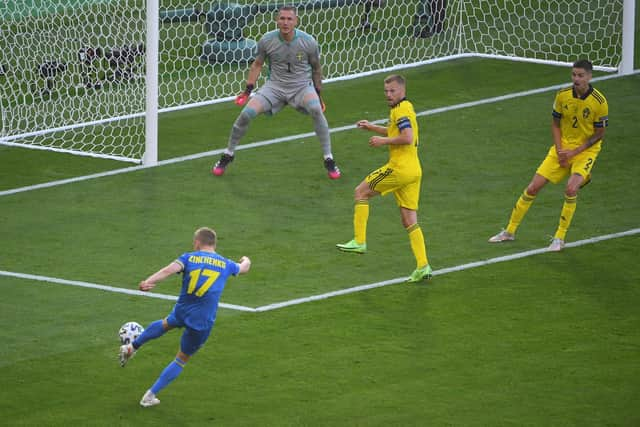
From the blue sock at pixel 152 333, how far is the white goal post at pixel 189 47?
23.0 feet

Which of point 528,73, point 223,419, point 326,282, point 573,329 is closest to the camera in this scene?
point 223,419

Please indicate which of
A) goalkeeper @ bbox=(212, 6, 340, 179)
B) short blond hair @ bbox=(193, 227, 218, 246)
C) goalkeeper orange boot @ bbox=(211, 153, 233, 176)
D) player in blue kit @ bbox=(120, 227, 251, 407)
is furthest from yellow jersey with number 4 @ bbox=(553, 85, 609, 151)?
short blond hair @ bbox=(193, 227, 218, 246)

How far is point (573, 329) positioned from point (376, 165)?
5.65 m

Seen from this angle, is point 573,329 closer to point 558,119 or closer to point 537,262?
point 537,262

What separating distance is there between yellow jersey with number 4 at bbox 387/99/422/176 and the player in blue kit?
10.5 ft

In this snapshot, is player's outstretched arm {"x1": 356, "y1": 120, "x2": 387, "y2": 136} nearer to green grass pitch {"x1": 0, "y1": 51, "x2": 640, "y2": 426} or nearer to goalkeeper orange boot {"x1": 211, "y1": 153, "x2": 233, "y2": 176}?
green grass pitch {"x1": 0, "y1": 51, "x2": 640, "y2": 426}

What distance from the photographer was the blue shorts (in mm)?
10414

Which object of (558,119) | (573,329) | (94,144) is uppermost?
(558,119)

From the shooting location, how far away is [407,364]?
11.4m

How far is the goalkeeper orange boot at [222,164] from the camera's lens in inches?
669

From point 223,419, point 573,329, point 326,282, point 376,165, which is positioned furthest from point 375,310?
point 376,165

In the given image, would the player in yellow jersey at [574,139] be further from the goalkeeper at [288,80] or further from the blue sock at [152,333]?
the blue sock at [152,333]

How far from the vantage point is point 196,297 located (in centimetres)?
1034

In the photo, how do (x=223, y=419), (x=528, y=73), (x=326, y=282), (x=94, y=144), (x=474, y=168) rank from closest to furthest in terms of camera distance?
(x=223, y=419) < (x=326, y=282) < (x=474, y=168) < (x=94, y=144) < (x=528, y=73)
